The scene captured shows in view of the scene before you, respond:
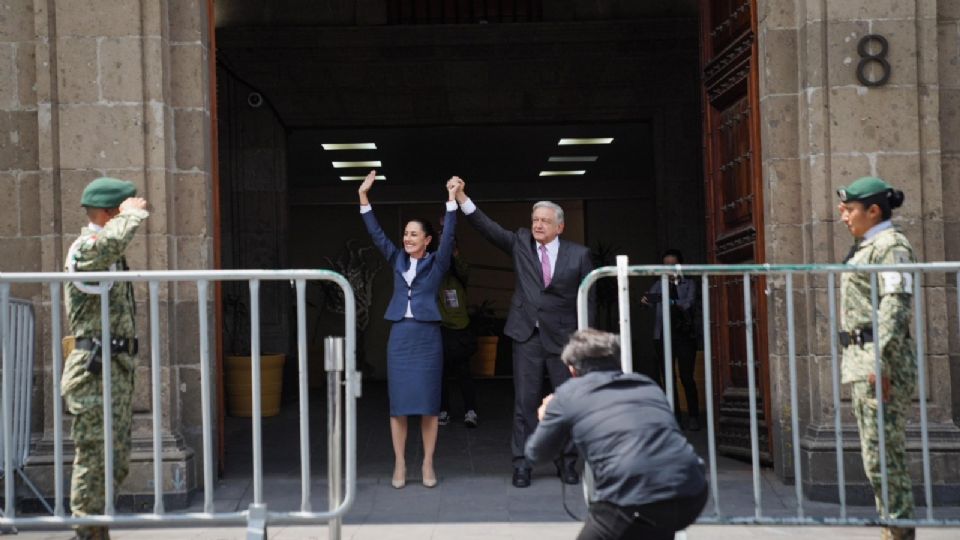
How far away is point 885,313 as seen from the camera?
19.5 feet

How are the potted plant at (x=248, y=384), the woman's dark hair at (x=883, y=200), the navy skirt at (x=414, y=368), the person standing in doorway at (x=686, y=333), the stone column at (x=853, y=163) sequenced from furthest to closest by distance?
the potted plant at (x=248, y=384) < the person standing in doorway at (x=686, y=333) < the navy skirt at (x=414, y=368) < the stone column at (x=853, y=163) < the woman's dark hair at (x=883, y=200)

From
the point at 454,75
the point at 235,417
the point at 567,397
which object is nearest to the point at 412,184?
the point at 454,75

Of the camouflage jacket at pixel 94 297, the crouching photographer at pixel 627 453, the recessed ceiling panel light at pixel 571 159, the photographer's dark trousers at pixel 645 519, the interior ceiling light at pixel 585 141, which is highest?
the interior ceiling light at pixel 585 141

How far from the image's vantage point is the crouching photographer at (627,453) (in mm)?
4707

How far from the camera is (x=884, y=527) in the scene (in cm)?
605

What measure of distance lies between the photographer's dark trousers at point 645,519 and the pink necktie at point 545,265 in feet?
12.0

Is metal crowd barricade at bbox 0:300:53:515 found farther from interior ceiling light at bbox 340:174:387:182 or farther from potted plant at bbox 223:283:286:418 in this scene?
interior ceiling light at bbox 340:174:387:182

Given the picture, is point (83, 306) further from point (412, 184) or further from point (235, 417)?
point (412, 184)

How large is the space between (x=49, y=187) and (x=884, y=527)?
213 inches

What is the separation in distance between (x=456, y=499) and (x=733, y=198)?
3.04m

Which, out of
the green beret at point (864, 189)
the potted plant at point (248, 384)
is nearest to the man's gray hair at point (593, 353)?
the green beret at point (864, 189)

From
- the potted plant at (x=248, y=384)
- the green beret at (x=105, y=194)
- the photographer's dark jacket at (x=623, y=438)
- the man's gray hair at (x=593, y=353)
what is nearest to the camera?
the photographer's dark jacket at (x=623, y=438)

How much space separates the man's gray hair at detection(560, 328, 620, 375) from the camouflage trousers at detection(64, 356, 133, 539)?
237 centimetres

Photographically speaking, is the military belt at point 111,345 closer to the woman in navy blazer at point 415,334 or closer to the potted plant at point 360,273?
the woman in navy blazer at point 415,334
